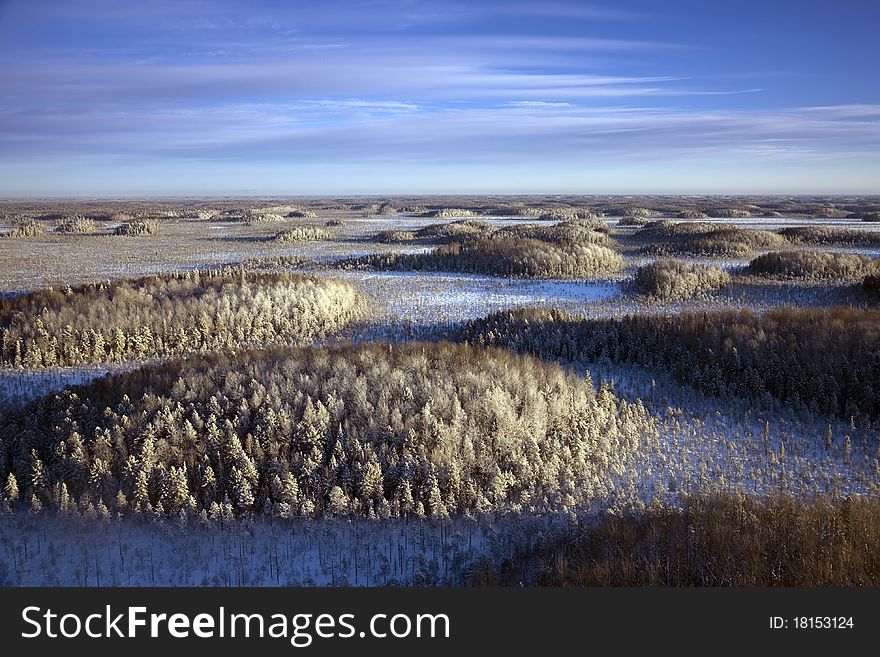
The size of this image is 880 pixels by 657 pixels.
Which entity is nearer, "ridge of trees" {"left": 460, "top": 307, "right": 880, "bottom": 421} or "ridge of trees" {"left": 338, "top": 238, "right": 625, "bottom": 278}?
"ridge of trees" {"left": 460, "top": 307, "right": 880, "bottom": 421}

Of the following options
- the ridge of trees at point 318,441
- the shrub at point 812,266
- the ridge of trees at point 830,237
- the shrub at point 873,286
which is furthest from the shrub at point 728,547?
the ridge of trees at point 830,237

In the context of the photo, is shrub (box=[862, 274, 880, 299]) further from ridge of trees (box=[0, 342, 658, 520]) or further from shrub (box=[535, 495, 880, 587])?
shrub (box=[535, 495, 880, 587])

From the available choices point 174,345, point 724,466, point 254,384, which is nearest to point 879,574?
point 724,466

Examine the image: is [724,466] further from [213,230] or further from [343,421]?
[213,230]

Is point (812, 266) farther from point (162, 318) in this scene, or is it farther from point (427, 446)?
point (162, 318)

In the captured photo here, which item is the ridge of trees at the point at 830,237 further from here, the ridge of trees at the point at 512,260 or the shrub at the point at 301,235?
the shrub at the point at 301,235

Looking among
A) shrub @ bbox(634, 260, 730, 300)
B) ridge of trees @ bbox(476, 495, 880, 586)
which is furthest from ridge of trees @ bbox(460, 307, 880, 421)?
shrub @ bbox(634, 260, 730, 300)

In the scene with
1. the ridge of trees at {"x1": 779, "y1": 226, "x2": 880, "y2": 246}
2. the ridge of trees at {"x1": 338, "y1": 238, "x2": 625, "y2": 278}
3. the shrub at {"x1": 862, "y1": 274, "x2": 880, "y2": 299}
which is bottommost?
the shrub at {"x1": 862, "y1": 274, "x2": 880, "y2": 299}

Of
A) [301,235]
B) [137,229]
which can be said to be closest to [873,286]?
[301,235]
